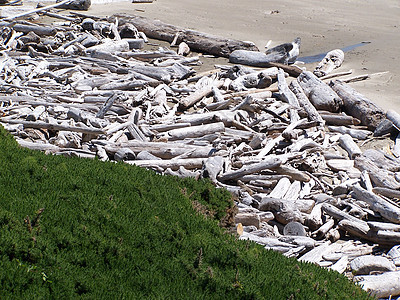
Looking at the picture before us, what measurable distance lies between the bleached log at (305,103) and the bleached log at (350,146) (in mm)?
721

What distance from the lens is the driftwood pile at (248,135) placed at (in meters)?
6.65

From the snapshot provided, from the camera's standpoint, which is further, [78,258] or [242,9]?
[242,9]

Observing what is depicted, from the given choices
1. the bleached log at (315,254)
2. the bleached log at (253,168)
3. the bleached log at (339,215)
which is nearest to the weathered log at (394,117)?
the bleached log at (253,168)

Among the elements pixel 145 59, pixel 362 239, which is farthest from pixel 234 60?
pixel 362 239

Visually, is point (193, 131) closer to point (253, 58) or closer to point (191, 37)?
point (253, 58)

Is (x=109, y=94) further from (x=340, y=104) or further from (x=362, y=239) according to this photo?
(x=362, y=239)

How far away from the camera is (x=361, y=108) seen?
10.8 metres

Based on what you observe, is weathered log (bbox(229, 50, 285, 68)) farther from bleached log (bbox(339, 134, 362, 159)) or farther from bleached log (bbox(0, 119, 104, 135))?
bleached log (bbox(0, 119, 104, 135))

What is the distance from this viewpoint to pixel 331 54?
15.5 metres

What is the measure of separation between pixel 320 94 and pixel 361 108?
977mm

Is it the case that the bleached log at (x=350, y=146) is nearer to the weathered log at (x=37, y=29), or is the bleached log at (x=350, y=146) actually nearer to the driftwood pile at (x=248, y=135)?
the driftwood pile at (x=248, y=135)

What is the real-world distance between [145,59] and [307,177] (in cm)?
803

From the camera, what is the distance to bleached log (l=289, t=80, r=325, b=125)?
10445mm

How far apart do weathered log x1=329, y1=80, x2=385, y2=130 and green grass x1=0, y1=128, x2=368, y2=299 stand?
625 cm
